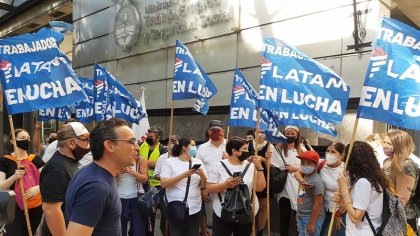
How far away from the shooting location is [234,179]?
4957mm

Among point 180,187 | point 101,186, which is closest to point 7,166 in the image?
→ point 180,187

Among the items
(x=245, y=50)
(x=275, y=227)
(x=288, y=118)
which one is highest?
(x=245, y=50)

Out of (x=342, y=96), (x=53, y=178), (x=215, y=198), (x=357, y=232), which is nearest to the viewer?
(x=53, y=178)

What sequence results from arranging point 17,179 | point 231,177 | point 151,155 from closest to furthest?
1. point 17,179
2. point 231,177
3. point 151,155

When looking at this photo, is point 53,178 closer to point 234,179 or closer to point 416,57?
point 234,179

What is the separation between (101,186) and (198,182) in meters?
3.24

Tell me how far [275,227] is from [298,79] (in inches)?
139

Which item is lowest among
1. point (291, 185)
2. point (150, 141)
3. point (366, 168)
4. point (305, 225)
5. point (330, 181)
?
point (305, 225)

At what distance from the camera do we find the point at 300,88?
488 centimetres

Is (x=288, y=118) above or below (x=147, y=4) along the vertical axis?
below

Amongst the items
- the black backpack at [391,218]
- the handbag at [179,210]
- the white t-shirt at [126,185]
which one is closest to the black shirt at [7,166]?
the white t-shirt at [126,185]

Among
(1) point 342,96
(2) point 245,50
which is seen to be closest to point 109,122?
(1) point 342,96

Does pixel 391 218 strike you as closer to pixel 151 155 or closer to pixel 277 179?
pixel 277 179

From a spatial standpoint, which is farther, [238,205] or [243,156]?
[243,156]
